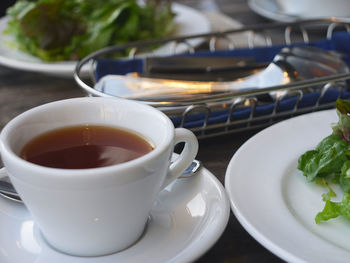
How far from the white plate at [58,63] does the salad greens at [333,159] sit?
477mm

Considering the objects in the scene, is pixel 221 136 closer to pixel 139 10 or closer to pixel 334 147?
pixel 334 147

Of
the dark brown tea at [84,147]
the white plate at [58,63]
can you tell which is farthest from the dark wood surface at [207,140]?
the dark brown tea at [84,147]

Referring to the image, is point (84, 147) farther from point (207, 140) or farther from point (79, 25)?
point (79, 25)

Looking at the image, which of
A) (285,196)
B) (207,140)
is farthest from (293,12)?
(285,196)

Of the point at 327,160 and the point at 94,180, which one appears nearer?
the point at 94,180

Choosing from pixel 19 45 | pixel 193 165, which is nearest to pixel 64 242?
pixel 193 165

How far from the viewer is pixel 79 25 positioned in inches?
42.8

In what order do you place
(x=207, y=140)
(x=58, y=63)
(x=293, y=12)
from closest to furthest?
(x=207, y=140)
(x=58, y=63)
(x=293, y=12)

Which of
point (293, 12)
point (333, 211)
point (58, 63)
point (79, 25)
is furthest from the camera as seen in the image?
point (293, 12)

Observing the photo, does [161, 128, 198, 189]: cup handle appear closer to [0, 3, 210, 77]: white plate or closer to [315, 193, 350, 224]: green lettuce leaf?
[315, 193, 350, 224]: green lettuce leaf

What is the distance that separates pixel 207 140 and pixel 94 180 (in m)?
0.33

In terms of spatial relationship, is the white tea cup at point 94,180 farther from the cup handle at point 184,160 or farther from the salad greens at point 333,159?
the salad greens at point 333,159

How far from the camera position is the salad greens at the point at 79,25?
1.04 meters

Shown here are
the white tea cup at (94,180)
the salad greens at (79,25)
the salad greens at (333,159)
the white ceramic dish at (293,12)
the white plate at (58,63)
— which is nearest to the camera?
the white tea cup at (94,180)
